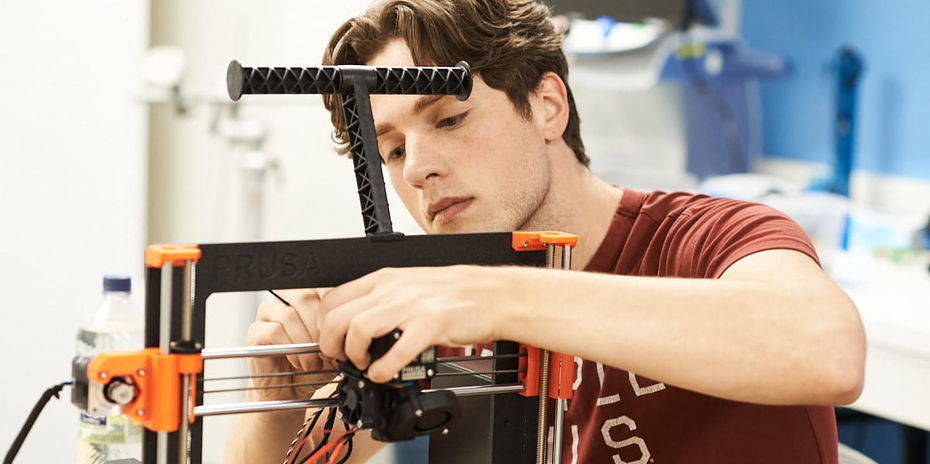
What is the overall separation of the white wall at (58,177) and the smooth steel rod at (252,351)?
1.83 meters

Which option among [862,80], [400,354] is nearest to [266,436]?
[400,354]

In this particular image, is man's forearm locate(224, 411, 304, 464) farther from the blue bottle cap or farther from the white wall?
the white wall

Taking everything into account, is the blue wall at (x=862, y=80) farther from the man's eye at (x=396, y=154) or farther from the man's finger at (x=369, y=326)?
the man's finger at (x=369, y=326)

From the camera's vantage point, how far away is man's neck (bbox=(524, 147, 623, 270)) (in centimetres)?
118

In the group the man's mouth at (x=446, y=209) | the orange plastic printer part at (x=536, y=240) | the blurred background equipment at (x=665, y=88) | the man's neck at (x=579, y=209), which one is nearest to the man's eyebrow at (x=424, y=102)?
the man's mouth at (x=446, y=209)

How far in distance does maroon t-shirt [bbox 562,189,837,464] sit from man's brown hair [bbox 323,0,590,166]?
275mm

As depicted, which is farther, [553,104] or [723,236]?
[553,104]

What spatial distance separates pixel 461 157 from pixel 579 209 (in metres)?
0.18

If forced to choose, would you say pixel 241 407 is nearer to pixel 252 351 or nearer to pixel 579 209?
pixel 252 351

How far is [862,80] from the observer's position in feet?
8.73

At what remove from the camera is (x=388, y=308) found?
683 mm

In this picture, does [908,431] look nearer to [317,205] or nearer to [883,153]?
[883,153]

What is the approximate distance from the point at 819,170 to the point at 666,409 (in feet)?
6.44

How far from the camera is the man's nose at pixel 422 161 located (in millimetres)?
1094
